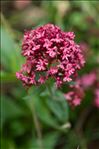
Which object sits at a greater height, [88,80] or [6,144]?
[88,80]

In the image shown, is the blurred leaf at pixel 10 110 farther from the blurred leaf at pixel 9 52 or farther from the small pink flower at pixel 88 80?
the small pink flower at pixel 88 80

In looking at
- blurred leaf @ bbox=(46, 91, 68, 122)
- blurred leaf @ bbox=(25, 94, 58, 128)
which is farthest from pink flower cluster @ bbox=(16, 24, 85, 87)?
blurred leaf @ bbox=(25, 94, 58, 128)

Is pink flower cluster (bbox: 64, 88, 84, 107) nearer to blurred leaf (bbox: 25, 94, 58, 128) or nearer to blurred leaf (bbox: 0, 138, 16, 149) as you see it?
blurred leaf (bbox: 25, 94, 58, 128)

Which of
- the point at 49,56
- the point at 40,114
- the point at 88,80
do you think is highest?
the point at 88,80

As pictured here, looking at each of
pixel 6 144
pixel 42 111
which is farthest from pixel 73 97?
pixel 6 144

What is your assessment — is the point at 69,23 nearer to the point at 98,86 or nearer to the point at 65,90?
the point at 98,86

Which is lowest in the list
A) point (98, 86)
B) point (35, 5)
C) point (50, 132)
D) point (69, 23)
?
point (50, 132)

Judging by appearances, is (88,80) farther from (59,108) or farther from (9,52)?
(59,108)

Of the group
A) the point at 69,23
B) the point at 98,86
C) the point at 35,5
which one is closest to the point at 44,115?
the point at 98,86

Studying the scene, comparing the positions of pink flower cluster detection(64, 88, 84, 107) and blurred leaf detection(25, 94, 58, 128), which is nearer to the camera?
pink flower cluster detection(64, 88, 84, 107)
